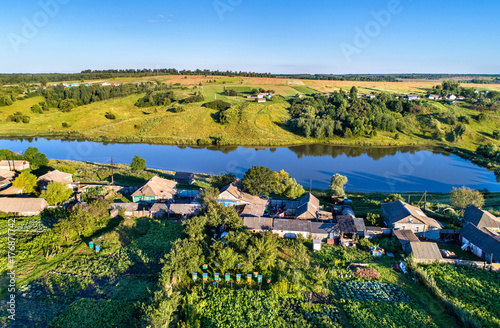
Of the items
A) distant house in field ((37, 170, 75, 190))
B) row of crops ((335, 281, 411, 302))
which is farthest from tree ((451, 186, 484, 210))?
distant house in field ((37, 170, 75, 190))

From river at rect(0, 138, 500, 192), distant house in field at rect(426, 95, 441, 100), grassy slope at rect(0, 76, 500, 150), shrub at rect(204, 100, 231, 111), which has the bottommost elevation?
river at rect(0, 138, 500, 192)

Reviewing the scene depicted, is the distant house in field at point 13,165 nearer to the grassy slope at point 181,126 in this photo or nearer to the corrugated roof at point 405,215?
the grassy slope at point 181,126

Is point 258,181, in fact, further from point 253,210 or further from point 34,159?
point 34,159

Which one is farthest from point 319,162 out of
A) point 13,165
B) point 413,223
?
point 13,165

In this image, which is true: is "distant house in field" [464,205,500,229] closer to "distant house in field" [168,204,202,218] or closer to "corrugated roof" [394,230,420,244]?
"corrugated roof" [394,230,420,244]

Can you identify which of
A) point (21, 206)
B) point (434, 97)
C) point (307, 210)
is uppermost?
point (434, 97)

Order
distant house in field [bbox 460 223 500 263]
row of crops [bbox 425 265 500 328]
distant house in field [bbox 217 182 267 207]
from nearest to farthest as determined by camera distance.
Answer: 1. row of crops [bbox 425 265 500 328]
2. distant house in field [bbox 460 223 500 263]
3. distant house in field [bbox 217 182 267 207]

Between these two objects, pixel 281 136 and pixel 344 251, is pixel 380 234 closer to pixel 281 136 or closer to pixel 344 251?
pixel 344 251

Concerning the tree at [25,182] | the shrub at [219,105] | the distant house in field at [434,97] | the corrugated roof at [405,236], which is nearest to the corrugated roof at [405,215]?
the corrugated roof at [405,236]
